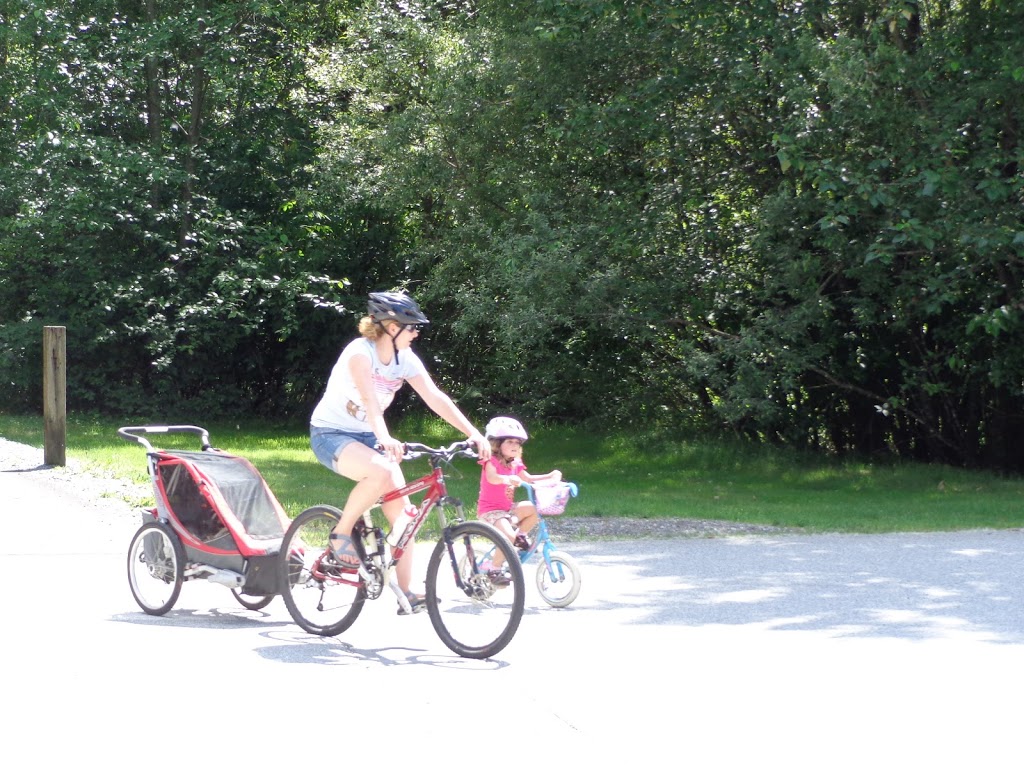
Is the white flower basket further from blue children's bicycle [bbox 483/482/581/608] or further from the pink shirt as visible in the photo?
the pink shirt

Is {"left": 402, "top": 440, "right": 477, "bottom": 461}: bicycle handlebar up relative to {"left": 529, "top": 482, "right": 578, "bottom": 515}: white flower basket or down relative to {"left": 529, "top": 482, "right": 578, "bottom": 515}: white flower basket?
up

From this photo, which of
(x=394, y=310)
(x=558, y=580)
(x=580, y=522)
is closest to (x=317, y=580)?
(x=394, y=310)

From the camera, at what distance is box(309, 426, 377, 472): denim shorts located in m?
6.98

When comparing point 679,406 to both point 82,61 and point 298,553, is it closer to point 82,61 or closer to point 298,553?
point 82,61

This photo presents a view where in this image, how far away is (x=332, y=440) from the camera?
276 inches

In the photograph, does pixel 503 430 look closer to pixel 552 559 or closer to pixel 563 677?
pixel 552 559

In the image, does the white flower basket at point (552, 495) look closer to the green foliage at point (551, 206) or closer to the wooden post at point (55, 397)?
the green foliage at point (551, 206)

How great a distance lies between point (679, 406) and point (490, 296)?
4.87m

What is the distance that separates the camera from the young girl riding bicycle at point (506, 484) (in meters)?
8.16

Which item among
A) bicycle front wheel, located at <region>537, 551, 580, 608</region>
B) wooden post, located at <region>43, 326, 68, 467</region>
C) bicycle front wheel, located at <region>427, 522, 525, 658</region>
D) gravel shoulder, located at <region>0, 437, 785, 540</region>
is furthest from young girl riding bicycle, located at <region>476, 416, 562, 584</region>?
wooden post, located at <region>43, 326, 68, 467</region>

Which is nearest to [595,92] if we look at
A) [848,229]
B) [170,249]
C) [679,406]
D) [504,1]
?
[504,1]

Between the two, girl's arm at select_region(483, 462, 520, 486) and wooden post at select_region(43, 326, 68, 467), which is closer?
girl's arm at select_region(483, 462, 520, 486)

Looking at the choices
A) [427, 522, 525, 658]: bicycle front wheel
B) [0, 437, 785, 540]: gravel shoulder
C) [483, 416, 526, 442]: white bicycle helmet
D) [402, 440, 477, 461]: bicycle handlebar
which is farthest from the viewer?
[0, 437, 785, 540]: gravel shoulder

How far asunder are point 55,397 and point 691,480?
343 inches
